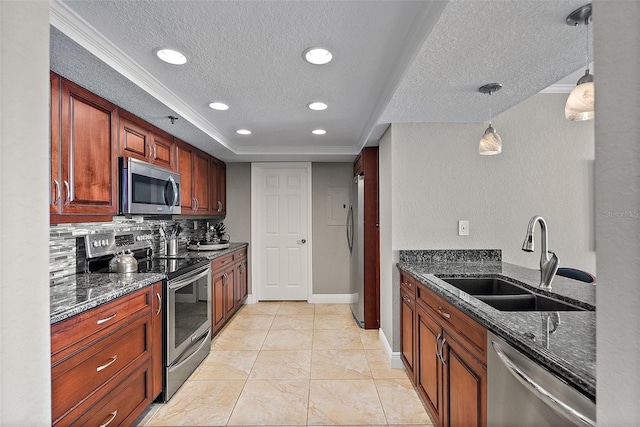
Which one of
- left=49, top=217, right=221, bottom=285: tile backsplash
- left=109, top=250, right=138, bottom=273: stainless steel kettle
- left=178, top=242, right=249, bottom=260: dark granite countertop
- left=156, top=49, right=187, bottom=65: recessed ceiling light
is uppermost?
left=156, top=49, right=187, bottom=65: recessed ceiling light

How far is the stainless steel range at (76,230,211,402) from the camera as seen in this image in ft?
7.34

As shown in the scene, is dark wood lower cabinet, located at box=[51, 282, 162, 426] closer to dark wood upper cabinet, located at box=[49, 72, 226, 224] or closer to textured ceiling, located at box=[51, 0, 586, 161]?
dark wood upper cabinet, located at box=[49, 72, 226, 224]

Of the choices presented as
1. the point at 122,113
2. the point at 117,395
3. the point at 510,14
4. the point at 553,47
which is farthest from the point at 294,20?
the point at 117,395

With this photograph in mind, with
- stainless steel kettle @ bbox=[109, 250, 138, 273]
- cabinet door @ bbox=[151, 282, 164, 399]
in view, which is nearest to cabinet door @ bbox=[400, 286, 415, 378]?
cabinet door @ bbox=[151, 282, 164, 399]

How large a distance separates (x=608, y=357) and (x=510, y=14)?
1.30m

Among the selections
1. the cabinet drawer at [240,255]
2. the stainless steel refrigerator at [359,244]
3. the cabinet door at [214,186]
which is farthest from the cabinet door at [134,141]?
the stainless steel refrigerator at [359,244]

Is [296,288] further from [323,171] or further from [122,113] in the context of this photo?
[122,113]

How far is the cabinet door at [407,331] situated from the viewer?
235cm

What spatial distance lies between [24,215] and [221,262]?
9.57ft

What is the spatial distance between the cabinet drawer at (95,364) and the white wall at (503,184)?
2.02 metres

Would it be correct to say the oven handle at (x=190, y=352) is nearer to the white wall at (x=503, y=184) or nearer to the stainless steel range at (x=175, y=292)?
the stainless steel range at (x=175, y=292)

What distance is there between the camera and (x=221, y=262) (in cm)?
351

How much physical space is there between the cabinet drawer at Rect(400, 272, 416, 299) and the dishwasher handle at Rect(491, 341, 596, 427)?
1.16 meters

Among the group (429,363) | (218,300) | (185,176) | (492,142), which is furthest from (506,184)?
(185,176)
